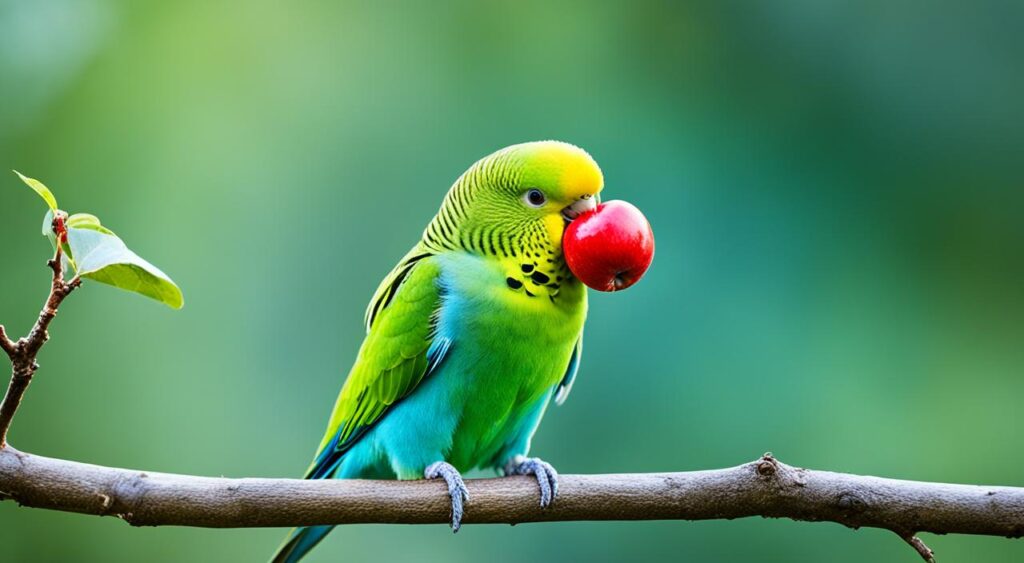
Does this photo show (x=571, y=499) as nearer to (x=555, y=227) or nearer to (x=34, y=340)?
(x=555, y=227)

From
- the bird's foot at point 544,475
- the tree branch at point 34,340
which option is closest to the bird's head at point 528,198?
the bird's foot at point 544,475

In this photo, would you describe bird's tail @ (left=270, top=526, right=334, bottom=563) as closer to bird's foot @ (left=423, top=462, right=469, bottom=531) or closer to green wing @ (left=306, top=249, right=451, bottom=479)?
green wing @ (left=306, top=249, right=451, bottom=479)

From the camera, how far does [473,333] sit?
278cm

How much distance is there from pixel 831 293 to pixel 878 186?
0.84 metres

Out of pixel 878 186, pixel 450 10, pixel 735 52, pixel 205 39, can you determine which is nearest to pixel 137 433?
pixel 205 39

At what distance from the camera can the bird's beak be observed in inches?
108

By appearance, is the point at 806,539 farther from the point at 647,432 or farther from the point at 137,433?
the point at 137,433

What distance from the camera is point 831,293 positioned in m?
6.07

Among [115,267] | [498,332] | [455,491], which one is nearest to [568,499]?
[455,491]

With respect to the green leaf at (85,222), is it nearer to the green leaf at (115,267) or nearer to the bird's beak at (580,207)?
the green leaf at (115,267)

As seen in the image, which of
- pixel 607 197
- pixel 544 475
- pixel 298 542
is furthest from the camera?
pixel 607 197

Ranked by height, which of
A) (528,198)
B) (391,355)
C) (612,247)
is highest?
(528,198)

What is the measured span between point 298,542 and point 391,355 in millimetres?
567

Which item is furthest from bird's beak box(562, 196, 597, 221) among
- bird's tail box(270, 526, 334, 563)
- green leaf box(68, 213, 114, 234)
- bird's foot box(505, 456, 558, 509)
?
green leaf box(68, 213, 114, 234)
